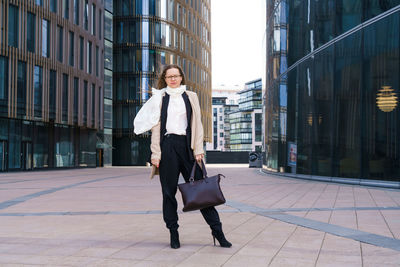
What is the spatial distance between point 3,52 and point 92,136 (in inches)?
588

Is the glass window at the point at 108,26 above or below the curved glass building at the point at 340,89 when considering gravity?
above

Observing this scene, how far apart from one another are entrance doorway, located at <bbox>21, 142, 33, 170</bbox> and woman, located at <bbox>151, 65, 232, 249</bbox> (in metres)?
28.0

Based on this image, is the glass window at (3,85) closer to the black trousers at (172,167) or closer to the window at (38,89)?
the window at (38,89)

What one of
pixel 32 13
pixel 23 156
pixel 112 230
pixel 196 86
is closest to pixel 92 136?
pixel 23 156

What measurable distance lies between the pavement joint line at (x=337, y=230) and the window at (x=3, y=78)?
2294 cm

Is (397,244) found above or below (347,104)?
below

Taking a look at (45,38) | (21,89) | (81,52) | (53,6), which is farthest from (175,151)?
(81,52)

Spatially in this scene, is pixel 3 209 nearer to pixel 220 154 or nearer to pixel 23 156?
pixel 23 156

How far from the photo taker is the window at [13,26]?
28.1m

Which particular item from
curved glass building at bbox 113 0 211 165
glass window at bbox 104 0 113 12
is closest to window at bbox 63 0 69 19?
glass window at bbox 104 0 113 12

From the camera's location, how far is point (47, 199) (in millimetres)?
10289

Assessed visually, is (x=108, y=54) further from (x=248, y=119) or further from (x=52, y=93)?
(x=248, y=119)

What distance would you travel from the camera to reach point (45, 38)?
32062 millimetres

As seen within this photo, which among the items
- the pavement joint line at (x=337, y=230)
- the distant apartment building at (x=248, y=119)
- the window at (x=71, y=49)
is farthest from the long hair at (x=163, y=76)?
the distant apartment building at (x=248, y=119)
